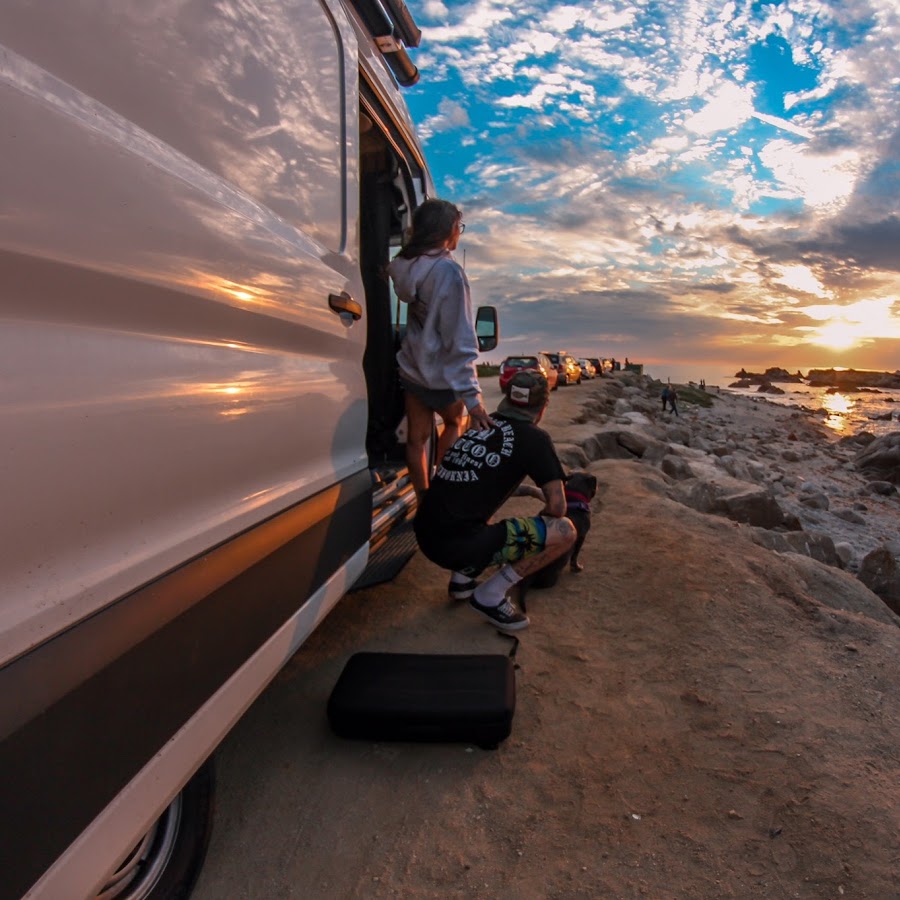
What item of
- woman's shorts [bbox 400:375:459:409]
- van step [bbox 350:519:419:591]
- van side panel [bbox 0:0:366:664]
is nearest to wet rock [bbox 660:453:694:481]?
van step [bbox 350:519:419:591]

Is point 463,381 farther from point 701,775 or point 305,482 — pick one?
point 701,775

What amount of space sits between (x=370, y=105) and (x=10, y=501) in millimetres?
2796

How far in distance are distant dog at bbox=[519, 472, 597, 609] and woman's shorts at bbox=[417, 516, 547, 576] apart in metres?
0.30

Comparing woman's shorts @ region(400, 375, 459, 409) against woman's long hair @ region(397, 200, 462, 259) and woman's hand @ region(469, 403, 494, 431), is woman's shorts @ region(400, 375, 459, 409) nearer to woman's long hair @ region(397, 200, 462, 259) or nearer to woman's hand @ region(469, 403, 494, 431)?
woman's hand @ region(469, 403, 494, 431)

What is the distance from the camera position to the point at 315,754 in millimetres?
2414

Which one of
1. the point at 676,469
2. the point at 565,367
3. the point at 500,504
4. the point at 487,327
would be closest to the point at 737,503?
the point at 676,469

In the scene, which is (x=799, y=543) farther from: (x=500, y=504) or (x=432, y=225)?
(x=432, y=225)

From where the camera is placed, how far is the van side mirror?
4.95m

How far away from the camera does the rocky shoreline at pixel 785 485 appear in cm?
565

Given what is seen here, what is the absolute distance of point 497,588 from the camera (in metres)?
3.38

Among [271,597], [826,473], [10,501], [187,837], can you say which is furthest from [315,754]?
[826,473]

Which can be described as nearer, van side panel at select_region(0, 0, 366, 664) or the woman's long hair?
van side panel at select_region(0, 0, 366, 664)

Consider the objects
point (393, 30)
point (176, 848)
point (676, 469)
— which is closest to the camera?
point (176, 848)

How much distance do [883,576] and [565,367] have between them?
24.5 m
